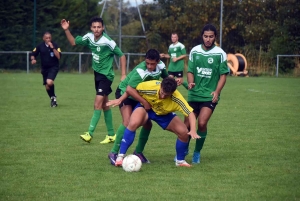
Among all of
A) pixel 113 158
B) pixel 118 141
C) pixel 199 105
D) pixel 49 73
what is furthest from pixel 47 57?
pixel 113 158

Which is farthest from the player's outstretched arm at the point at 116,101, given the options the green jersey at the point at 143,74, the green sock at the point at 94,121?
the green sock at the point at 94,121

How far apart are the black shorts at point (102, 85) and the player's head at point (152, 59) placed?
248 centimetres

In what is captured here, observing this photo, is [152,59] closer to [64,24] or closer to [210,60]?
[210,60]

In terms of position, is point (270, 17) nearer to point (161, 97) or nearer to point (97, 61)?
point (97, 61)

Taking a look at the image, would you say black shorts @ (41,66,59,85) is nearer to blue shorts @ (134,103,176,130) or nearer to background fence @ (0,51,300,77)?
blue shorts @ (134,103,176,130)

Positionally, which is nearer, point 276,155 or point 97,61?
point 276,155

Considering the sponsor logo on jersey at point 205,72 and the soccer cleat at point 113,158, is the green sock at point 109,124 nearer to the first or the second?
the soccer cleat at point 113,158

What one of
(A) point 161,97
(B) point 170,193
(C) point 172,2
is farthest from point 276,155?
(C) point 172,2

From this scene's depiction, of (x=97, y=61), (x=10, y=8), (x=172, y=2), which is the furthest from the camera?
(x=172, y=2)

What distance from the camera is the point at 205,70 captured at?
8242 mm

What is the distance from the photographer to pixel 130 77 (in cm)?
824

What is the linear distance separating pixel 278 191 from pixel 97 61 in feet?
15.9

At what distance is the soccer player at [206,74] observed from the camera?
8.17m

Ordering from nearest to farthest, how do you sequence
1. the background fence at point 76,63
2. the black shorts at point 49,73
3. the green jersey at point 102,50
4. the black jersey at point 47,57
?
1. the green jersey at point 102,50
2. the black shorts at point 49,73
3. the black jersey at point 47,57
4. the background fence at point 76,63
